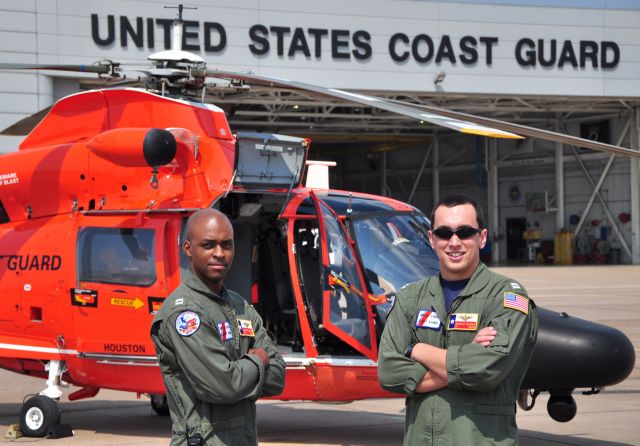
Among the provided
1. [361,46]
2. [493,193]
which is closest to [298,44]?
[361,46]

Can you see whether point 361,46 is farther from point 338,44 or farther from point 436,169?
point 436,169

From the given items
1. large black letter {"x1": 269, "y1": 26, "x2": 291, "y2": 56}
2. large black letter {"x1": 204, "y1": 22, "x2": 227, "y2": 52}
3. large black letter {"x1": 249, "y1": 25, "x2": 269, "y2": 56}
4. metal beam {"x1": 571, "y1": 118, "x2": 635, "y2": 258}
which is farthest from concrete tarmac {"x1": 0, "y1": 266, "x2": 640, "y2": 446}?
metal beam {"x1": 571, "y1": 118, "x2": 635, "y2": 258}

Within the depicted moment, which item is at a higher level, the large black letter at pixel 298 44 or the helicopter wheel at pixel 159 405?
the large black letter at pixel 298 44

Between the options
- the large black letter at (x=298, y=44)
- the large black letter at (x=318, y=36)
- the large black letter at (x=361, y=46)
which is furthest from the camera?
the large black letter at (x=361, y=46)

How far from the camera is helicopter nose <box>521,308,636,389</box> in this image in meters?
6.54

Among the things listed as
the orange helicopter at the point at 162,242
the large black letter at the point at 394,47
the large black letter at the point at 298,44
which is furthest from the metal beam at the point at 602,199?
the orange helicopter at the point at 162,242

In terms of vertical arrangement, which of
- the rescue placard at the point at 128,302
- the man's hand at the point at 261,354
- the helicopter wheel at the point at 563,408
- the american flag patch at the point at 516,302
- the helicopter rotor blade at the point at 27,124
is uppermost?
the helicopter rotor blade at the point at 27,124

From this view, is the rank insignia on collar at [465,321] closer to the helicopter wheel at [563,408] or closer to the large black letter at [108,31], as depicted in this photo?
the helicopter wheel at [563,408]

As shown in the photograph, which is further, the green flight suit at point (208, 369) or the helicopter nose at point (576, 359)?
the helicopter nose at point (576, 359)

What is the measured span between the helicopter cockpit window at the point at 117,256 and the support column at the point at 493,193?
36.7 metres

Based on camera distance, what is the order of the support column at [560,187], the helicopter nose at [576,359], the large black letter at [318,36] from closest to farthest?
the helicopter nose at [576,359] < the large black letter at [318,36] < the support column at [560,187]

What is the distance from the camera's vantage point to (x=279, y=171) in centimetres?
824

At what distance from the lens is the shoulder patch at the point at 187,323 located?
3.89 meters

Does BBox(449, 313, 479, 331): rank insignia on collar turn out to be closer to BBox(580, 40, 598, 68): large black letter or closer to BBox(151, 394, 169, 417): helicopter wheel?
BBox(151, 394, 169, 417): helicopter wheel
